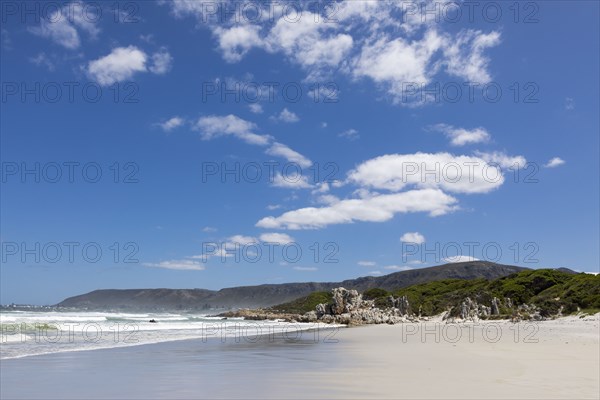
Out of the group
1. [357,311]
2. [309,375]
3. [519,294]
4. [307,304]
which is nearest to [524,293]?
[519,294]

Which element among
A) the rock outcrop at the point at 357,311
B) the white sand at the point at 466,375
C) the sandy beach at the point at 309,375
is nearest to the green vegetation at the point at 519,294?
the rock outcrop at the point at 357,311

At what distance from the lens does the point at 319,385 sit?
1177cm

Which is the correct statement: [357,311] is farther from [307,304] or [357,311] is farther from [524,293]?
[307,304]

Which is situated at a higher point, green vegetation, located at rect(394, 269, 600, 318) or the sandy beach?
the sandy beach

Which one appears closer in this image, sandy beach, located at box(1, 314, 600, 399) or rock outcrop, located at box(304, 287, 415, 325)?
sandy beach, located at box(1, 314, 600, 399)

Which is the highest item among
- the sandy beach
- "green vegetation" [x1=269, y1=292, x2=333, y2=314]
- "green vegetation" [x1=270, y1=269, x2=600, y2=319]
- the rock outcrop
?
the sandy beach

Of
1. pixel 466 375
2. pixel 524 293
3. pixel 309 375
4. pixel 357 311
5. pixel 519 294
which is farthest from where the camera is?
pixel 524 293

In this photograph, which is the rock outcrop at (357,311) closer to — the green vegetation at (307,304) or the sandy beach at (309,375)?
the green vegetation at (307,304)

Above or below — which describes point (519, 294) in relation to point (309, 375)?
below

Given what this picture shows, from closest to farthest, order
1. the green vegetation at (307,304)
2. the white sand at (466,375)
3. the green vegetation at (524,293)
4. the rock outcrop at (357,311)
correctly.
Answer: the white sand at (466,375), the green vegetation at (524,293), the rock outcrop at (357,311), the green vegetation at (307,304)

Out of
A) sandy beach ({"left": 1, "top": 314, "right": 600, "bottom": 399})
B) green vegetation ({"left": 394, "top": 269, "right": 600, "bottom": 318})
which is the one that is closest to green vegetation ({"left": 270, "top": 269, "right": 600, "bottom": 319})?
green vegetation ({"left": 394, "top": 269, "right": 600, "bottom": 318})

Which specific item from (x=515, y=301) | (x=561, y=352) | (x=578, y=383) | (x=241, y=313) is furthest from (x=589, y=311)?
(x=241, y=313)

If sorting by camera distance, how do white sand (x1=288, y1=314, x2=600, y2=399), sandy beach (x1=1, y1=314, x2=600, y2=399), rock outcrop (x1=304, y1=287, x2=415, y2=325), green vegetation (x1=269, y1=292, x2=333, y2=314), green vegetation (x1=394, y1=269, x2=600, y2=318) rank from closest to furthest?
white sand (x1=288, y1=314, x2=600, y2=399) → sandy beach (x1=1, y1=314, x2=600, y2=399) → green vegetation (x1=394, y1=269, x2=600, y2=318) → rock outcrop (x1=304, y1=287, x2=415, y2=325) → green vegetation (x1=269, y1=292, x2=333, y2=314)

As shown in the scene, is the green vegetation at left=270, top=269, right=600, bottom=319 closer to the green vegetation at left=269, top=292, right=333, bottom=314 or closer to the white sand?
the green vegetation at left=269, top=292, right=333, bottom=314
